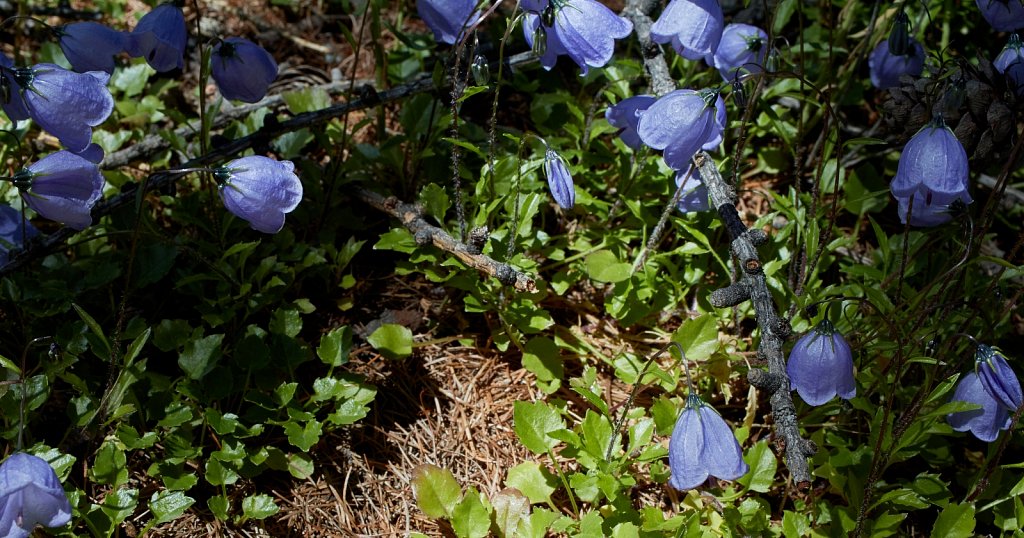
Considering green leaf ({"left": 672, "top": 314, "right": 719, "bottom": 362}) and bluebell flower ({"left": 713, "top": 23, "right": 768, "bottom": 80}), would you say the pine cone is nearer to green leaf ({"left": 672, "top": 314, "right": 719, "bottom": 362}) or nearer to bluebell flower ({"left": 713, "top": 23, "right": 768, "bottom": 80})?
bluebell flower ({"left": 713, "top": 23, "right": 768, "bottom": 80})

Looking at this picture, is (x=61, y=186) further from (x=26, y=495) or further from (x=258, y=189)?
(x=26, y=495)

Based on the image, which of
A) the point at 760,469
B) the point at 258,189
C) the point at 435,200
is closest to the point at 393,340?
the point at 435,200

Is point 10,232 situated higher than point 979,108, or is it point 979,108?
point 979,108

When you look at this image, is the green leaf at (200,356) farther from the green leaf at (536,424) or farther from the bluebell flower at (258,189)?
the green leaf at (536,424)

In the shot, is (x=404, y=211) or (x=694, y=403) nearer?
(x=694, y=403)

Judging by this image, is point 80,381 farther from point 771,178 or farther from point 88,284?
point 771,178

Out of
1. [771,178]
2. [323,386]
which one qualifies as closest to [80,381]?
[323,386]
